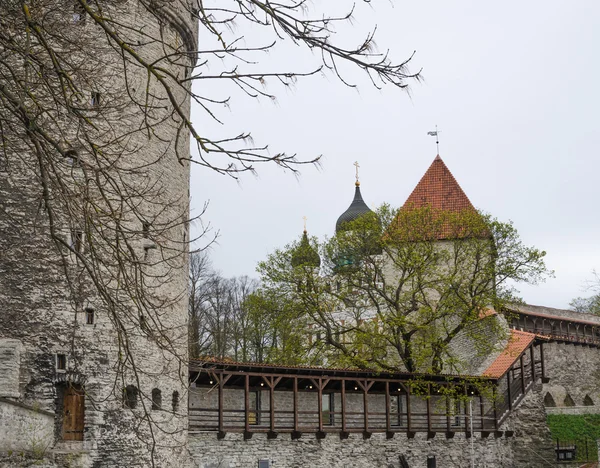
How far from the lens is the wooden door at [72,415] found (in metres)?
15.0

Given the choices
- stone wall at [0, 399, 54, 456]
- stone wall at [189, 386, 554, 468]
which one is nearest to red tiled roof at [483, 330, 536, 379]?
stone wall at [189, 386, 554, 468]

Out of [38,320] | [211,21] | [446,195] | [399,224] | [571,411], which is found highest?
[446,195]

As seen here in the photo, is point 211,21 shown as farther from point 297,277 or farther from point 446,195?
point 446,195

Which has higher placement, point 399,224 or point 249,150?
point 399,224

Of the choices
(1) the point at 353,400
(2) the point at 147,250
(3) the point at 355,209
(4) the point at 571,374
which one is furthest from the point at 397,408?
(3) the point at 355,209

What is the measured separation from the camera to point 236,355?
34.9 metres

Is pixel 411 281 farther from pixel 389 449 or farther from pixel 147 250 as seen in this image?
pixel 147 250

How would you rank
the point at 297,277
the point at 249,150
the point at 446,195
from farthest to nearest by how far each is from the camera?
the point at 446,195, the point at 297,277, the point at 249,150

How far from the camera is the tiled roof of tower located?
3023cm

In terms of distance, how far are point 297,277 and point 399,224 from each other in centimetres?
330

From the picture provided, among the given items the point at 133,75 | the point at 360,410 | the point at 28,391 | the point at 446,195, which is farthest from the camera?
the point at 446,195

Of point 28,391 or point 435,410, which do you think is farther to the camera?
point 435,410

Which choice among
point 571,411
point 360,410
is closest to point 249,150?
point 360,410

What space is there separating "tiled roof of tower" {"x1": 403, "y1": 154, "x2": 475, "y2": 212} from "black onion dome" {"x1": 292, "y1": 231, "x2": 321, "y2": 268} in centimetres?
549
